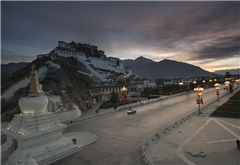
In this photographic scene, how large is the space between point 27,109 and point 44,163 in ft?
14.7

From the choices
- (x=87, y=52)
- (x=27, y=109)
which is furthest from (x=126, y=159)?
(x=87, y=52)

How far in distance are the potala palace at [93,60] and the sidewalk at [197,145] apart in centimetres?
5439

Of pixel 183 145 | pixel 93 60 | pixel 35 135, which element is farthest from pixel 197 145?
pixel 93 60

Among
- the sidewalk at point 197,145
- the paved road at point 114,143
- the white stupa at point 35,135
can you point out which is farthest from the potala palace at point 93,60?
the white stupa at point 35,135

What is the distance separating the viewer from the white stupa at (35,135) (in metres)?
12.4

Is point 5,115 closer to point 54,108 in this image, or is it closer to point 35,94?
point 54,108

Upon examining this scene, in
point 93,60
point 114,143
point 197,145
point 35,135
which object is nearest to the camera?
point 35,135

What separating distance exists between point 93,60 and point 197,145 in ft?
275

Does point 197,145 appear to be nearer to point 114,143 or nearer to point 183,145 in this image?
point 183,145

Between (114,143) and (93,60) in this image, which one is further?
(93,60)

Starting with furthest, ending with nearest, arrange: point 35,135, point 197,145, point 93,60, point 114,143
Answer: point 93,60, point 114,143, point 197,145, point 35,135

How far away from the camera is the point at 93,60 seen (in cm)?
9262

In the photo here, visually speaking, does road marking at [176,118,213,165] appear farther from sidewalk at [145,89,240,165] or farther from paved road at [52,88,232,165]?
paved road at [52,88,232,165]

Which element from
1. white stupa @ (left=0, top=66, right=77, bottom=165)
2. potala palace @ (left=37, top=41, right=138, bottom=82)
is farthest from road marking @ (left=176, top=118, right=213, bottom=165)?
potala palace @ (left=37, top=41, right=138, bottom=82)
